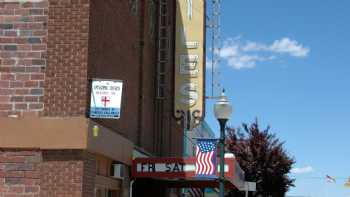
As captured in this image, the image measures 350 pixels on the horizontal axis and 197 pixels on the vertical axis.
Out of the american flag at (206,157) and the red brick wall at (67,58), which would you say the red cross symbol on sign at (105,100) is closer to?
the red brick wall at (67,58)

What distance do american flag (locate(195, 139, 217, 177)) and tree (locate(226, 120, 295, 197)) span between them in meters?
19.2

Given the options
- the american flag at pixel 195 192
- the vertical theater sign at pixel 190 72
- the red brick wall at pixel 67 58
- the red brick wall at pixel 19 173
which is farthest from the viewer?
the american flag at pixel 195 192

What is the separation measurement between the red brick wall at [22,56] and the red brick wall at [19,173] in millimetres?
876

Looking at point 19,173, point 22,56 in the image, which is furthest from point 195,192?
point 19,173

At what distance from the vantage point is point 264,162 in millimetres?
35844

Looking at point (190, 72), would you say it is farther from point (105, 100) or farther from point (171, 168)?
point (105, 100)

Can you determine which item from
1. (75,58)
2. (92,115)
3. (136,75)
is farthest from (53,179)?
(136,75)

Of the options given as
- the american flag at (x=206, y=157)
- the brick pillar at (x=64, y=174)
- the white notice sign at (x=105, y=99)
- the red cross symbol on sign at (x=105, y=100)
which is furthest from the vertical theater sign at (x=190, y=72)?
the brick pillar at (x=64, y=174)

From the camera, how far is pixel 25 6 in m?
14.8

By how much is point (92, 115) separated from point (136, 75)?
5.98 m

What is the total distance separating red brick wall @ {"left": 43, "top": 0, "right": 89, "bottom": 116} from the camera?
14.0 m

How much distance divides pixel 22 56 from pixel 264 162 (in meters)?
23.0

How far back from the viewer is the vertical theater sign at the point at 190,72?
78.1 ft

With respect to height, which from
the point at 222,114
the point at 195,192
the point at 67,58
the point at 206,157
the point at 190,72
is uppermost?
the point at 190,72
